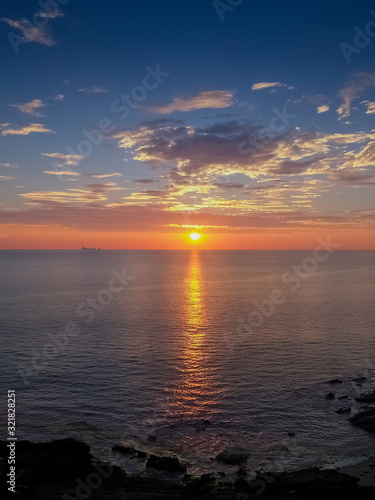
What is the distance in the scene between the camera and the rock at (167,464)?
3884cm

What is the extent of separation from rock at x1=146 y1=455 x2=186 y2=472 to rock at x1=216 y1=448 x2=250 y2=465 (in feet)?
14.5

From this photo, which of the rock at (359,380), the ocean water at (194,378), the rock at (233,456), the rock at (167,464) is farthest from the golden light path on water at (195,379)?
the rock at (359,380)

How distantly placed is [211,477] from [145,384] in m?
26.3

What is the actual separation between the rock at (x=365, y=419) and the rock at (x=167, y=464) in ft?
78.2

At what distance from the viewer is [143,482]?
116 ft

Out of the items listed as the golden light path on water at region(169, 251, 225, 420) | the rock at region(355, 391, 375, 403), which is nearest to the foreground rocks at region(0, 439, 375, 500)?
the golden light path on water at region(169, 251, 225, 420)

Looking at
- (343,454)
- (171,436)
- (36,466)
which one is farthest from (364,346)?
(36,466)

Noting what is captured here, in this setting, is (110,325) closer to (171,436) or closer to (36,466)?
(171,436)

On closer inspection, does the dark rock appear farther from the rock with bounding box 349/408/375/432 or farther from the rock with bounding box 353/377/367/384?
the rock with bounding box 353/377/367/384

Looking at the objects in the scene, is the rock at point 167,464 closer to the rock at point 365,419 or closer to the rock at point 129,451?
the rock at point 129,451

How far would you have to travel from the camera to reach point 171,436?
46406 mm

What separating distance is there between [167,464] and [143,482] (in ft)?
14.0

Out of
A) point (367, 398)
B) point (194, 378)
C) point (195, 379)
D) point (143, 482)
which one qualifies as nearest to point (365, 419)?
point (367, 398)

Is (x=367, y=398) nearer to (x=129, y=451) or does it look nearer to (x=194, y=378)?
(x=194, y=378)
